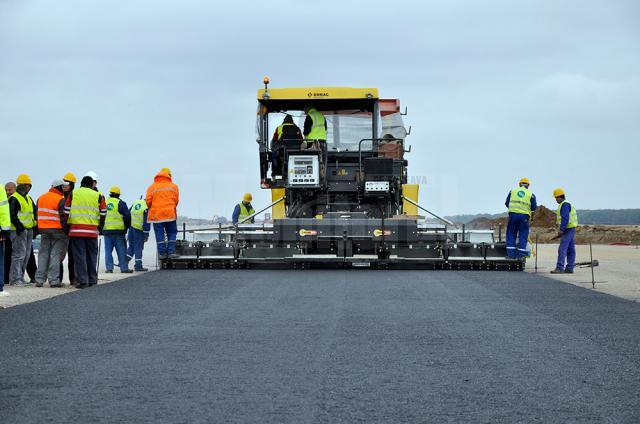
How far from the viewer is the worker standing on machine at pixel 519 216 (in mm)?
16969

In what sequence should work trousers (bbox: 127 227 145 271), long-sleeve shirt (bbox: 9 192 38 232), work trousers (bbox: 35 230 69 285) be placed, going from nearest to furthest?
1. long-sleeve shirt (bbox: 9 192 38 232)
2. work trousers (bbox: 35 230 69 285)
3. work trousers (bbox: 127 227 145 271)

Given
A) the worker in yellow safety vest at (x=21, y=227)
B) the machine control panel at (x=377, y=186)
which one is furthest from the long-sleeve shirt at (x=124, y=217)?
the machine control panel at (x=377, y=186)

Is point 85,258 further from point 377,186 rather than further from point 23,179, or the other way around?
point 377,186

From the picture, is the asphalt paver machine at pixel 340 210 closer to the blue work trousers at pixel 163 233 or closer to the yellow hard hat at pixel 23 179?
the blue work trousers at pixel 163 233

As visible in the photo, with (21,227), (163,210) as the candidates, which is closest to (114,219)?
(163,210)

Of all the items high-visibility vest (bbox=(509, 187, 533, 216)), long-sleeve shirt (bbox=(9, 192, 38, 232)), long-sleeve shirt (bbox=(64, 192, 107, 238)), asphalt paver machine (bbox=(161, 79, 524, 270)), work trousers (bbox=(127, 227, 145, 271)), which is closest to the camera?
long-sleeve shirt (bbox=(64, 192, 107, 238))

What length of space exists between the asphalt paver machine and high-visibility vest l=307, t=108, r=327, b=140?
143 millimetres

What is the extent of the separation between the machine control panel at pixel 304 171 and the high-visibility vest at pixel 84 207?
3.98 metres

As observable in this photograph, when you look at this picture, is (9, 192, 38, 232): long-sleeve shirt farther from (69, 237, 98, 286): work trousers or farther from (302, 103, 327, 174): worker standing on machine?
(302, 103, 327, 174): worker standing on machine

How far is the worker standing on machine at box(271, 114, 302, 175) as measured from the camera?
16.8 metres

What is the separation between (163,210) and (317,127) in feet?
10.5

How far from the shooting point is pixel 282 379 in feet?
18.6

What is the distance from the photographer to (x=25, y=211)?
45.4 ft

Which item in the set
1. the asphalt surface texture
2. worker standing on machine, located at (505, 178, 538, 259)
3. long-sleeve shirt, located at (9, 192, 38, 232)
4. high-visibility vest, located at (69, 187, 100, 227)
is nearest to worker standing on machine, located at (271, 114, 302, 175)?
high-visibility vest, located at (69, 187, 100, 227)
